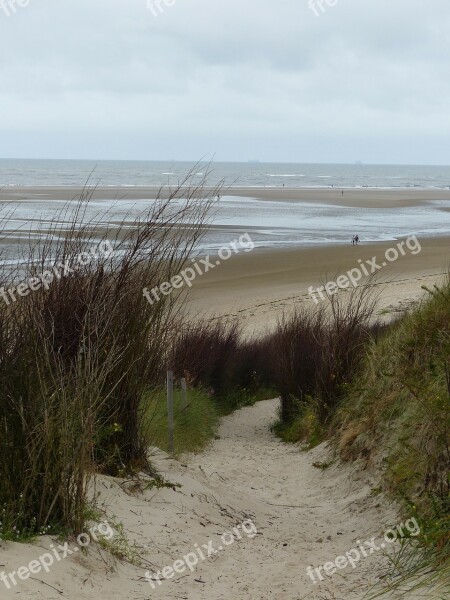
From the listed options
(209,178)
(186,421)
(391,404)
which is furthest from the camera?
(209,178)

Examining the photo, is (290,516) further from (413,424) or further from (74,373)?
(74,373)

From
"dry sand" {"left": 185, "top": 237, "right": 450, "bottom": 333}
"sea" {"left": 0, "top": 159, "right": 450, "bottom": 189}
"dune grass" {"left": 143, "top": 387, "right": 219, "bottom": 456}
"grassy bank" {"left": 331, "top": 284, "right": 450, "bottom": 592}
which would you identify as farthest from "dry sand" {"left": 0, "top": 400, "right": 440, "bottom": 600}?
"sea" {"left": 0, "top": 159, "right": 450, "bottom": 189}

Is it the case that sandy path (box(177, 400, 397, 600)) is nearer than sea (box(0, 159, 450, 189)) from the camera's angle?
Yes

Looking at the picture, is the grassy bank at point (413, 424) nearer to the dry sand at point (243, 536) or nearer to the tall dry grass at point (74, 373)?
the dry sand at point (243, 536)

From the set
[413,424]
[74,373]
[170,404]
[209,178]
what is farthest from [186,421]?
[209,178]

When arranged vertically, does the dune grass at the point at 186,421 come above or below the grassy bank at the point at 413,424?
below

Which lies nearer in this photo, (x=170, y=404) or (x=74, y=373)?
(x=74, y=373)

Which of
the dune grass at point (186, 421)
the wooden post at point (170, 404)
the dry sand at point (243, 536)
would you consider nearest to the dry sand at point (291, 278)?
the dune grass at point (186, 421)

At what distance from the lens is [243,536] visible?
5270mm

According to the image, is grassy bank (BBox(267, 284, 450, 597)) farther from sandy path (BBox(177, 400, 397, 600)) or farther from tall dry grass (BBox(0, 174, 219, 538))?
tall dry grass (BBox(0, 174, 219, 538))

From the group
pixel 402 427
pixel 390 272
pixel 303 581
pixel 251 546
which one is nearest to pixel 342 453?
pixel 402 427

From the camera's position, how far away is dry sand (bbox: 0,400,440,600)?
4145 millimetres

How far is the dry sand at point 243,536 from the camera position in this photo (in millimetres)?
4145

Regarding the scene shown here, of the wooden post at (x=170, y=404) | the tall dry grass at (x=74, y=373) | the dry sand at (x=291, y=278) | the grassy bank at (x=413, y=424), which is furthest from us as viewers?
the dry sand at (x=291, y=278)
